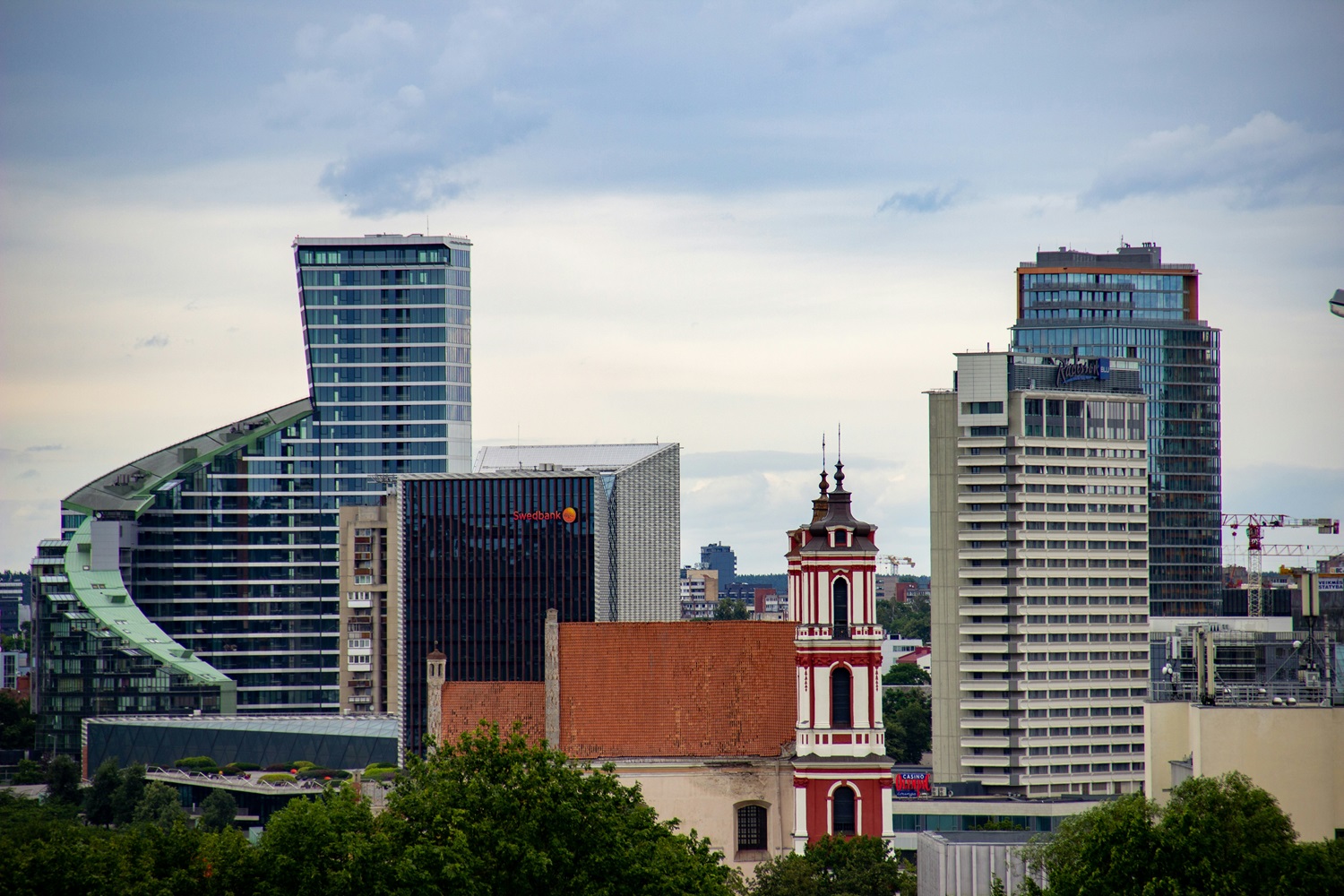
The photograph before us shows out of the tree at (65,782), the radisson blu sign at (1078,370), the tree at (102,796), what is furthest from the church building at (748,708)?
the radisson blu sign at (1078,370)

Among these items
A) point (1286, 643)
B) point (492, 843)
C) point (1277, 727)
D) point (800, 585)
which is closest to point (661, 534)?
point (1286, 643)

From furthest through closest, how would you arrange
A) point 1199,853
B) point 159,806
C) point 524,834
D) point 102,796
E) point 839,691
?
point 102,796 < point 159,806 < point 839,691 < point 524,834 < point 1199,853

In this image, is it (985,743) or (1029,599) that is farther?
(1029,599)

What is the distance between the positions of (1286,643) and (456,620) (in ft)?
228

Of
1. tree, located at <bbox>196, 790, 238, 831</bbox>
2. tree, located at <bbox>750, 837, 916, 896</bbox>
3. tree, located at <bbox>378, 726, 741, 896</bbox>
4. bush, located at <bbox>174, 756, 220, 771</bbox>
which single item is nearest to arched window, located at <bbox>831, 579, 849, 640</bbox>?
tree, located at <bbox>750, 837, 916, 896</bbox>

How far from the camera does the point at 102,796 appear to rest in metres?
159

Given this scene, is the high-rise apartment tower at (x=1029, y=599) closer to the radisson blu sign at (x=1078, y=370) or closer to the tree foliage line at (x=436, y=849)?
the radisson blu sign at (x=1078, y=370)

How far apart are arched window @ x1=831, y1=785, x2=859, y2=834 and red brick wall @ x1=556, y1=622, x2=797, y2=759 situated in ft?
14.1

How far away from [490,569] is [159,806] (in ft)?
110

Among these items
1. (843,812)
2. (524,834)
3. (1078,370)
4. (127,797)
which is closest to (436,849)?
(524,834)

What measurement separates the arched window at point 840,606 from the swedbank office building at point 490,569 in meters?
62.4

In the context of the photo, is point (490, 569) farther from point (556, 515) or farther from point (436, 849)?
point (436, 849)

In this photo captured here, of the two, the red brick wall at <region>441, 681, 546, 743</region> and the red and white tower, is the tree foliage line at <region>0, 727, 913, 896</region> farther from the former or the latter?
the red brick wall at <region>441, 681, 546, 743</region>

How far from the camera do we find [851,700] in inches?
3740
